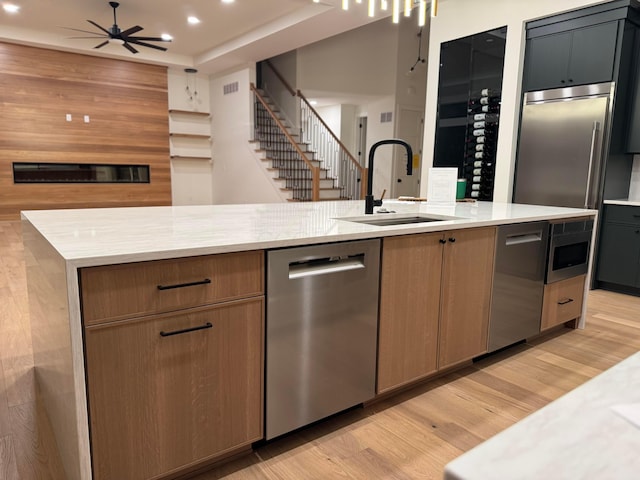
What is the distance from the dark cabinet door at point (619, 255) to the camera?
13.7 ft

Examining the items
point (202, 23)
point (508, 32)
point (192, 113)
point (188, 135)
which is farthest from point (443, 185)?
point (192, 113)

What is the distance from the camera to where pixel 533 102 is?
468 centimetres

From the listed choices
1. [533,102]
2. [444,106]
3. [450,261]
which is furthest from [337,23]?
[450,261]

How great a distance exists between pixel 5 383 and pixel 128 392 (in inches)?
57.2

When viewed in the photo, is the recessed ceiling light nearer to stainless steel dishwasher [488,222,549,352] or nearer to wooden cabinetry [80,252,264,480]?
wooden cabinetry [80,252,264,480]

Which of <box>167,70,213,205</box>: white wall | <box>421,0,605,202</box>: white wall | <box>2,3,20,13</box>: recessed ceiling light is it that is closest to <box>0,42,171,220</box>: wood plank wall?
<box>167,70,213,205</box>: white wall

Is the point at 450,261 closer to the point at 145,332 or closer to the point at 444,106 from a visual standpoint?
the point at 145,332

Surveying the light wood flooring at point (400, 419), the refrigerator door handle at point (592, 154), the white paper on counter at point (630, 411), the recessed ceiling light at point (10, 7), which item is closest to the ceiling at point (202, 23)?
the recessed ceiling light at point (10, 7)

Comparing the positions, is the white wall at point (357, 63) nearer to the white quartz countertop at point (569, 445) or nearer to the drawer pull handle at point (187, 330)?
the drawer pull handle at point (187, 330)

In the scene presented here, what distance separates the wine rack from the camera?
16.5ft

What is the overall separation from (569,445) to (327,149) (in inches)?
350

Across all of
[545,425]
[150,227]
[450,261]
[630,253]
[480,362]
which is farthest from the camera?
[630,253]

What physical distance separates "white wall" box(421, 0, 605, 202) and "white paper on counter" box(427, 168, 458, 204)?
2102mm

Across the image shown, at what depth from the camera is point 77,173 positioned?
28.2ft
